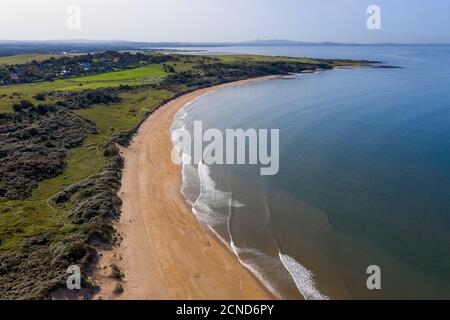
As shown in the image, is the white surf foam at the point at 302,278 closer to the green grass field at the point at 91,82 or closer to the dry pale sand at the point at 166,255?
the dry pale sand at the point at 166,255

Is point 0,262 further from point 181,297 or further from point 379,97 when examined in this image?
point 379,97

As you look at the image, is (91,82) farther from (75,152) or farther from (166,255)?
(166,255)

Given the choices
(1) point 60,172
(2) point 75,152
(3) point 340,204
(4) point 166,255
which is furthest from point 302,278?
(2) point 75,152

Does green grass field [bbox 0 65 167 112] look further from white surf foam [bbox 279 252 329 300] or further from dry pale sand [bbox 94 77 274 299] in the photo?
white surf foam [bbox 279 252 329 300]

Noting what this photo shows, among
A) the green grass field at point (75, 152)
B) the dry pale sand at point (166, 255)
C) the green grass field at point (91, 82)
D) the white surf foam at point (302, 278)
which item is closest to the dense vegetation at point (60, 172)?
the green grass field at point (75, 152)

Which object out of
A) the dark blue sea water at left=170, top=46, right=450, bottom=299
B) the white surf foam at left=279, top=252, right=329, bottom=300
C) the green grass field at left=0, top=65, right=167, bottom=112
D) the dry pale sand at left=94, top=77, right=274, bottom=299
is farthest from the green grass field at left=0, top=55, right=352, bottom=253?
the white surf foam at left=279, top=252, right=329, bottom=300
